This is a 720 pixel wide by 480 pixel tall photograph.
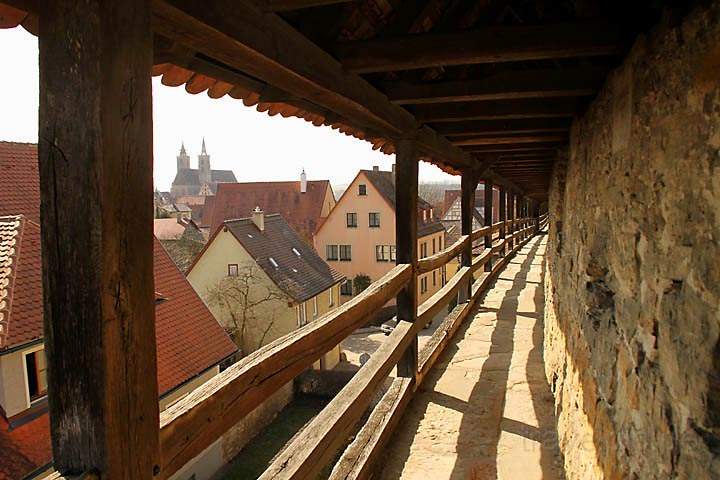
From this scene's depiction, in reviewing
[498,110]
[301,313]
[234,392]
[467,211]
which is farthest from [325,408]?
[301,313]

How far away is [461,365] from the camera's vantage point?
4809 mm

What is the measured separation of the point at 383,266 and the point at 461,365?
19583mm

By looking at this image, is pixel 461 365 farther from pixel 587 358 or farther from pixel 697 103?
pixel 697 103

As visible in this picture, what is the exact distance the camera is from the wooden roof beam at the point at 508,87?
2.62m

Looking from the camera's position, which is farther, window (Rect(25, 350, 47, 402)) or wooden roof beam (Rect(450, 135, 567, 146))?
window (Rect(25, 350, 47, 402))

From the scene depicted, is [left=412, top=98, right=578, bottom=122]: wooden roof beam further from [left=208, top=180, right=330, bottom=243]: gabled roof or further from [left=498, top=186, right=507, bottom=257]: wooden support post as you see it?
[left=208, top=180, right=330, bottom=243]: gabled roof

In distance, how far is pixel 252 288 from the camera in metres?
17.0

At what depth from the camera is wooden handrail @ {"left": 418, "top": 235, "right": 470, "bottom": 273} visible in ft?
14.0

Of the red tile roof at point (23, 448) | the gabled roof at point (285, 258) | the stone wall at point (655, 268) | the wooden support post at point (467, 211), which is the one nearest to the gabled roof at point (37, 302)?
the red tile roof at point (23, 448)

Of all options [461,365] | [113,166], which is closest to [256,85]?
[113,166]

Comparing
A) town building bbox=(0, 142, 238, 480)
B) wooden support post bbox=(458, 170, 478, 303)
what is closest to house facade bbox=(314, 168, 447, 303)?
town building bbox=(0, 142, 238, 480)

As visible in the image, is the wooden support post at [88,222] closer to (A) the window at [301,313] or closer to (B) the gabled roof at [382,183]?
(A) the window at [301,313]

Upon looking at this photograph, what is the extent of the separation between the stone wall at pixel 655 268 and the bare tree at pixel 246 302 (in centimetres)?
1495

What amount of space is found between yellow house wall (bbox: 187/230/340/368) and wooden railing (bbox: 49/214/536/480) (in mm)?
12868
